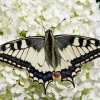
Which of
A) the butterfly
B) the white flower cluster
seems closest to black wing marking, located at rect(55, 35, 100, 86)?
the butterfly

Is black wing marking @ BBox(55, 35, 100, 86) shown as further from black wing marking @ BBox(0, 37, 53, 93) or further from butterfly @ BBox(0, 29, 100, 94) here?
black wing marking @ BBox(0, 37, 53, 93)

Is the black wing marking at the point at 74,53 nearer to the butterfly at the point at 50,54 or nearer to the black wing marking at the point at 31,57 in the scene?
the butterfly at the point at 50,54

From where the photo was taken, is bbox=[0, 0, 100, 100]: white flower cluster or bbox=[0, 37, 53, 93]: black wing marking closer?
bbox=[0, 37, 53, 93]: black wing marking

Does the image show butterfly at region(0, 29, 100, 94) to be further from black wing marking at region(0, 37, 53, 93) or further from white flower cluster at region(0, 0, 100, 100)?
white flower cluster at region(0, 0, 100, 100)

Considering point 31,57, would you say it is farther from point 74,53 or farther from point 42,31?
point 74,53

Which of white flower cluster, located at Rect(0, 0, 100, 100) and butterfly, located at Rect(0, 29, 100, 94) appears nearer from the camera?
butterfly, located at Rect(0, 29, 100, 94)
